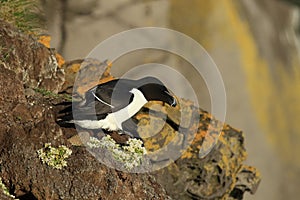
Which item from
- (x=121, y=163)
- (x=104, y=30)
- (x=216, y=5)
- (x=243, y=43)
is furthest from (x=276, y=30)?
(x=121, y=163)

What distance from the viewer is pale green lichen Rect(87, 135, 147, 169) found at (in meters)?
3.48

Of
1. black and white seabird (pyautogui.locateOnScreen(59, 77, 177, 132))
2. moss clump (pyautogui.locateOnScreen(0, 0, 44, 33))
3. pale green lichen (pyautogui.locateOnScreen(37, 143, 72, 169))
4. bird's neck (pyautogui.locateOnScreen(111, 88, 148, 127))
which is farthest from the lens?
moss clump (pyautogui.locateOnScreen(0, 0, 44, 33))

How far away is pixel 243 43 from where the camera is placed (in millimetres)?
10719

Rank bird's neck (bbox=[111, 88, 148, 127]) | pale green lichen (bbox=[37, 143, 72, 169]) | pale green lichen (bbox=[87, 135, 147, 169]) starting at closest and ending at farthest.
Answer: pale green lichen (bbox=[37, 143, 72, 169])
pale green lichen (bbox=[87, 135, 147, 169])
bird's neck (bbox=[111, 88, 148, 127])

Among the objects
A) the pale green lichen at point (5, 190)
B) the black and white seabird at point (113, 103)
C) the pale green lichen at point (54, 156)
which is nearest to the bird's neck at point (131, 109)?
the black and white seabird at point (113, 103)

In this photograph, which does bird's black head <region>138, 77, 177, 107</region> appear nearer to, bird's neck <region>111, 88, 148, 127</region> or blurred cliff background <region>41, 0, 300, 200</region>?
bird's neck <region>111, 88, 148, 127</region>

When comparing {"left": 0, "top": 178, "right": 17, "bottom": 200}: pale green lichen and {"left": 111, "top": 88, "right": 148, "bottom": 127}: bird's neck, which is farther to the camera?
{"left": 111, "top": 88, "right": 148, "bottom": 127}: bird's neck

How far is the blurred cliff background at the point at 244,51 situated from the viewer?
25.8 ft

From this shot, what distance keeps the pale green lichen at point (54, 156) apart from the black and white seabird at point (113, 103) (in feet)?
1.62

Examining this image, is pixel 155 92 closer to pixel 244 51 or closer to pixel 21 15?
pixel 21 15

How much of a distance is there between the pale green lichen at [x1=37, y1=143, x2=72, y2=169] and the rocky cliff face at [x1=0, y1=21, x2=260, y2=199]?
0.02m

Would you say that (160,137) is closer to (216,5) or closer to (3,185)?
(3,185)

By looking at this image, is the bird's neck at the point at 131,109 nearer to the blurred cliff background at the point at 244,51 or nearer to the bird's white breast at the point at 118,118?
the bird's white breast at the point at 118,118

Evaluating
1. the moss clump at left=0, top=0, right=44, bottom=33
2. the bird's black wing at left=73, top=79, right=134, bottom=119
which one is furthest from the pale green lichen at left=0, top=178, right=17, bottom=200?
the moss clump at left=0, top=0, right=44, bottom=33
